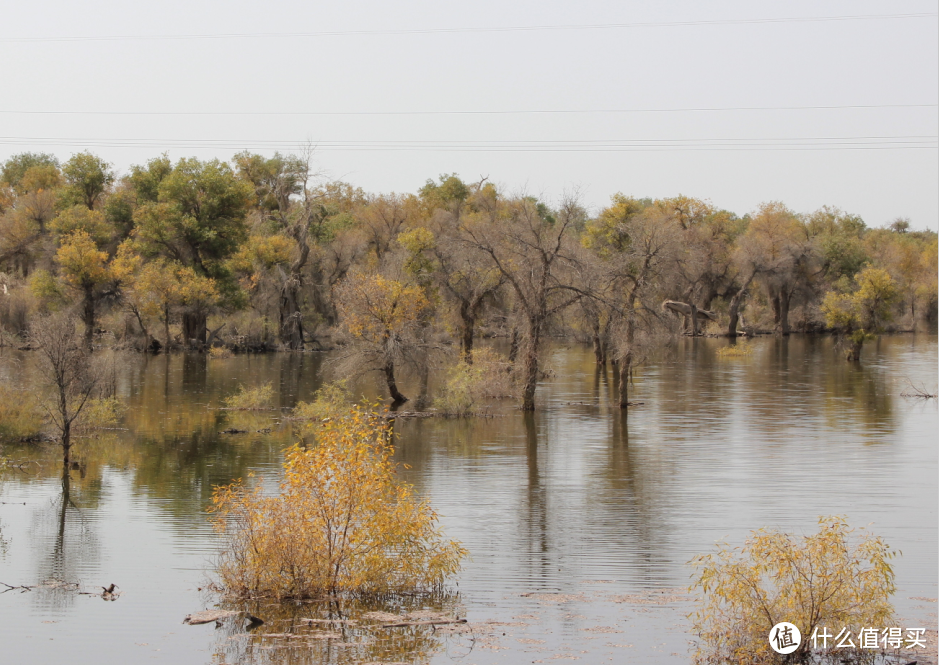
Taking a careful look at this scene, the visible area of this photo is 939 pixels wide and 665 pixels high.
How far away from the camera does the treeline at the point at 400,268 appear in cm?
3653

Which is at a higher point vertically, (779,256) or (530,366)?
(779,256)

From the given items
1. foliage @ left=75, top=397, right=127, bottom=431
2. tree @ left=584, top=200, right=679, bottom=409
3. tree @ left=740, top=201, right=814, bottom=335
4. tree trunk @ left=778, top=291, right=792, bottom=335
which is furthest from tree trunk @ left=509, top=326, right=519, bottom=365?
tree trunk @ left=778, top=291, right=792, bottom=335

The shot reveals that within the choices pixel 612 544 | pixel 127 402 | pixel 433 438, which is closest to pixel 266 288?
pixel 127 402

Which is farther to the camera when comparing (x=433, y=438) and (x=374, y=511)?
(x=433, y=438)

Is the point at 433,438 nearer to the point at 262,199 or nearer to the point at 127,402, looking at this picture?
the point at 127,402

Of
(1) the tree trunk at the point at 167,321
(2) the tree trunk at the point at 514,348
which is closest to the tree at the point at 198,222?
(1) the tree trunk at the point at 167,321

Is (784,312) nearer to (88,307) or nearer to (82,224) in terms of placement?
(88,307)

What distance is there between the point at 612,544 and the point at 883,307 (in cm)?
5163

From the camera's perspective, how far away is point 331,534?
1429 cm

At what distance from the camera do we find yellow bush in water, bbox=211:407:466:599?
558 inches

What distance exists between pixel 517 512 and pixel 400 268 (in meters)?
31.9

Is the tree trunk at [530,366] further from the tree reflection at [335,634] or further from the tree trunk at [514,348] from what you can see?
the tree reflection at [335,634]

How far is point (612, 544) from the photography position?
18.3 metres

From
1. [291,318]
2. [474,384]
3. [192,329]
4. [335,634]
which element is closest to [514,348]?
[474,384]
